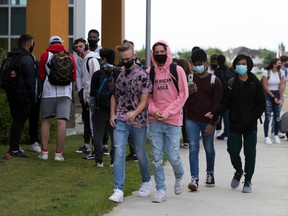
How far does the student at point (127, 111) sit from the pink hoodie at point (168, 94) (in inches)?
5.8

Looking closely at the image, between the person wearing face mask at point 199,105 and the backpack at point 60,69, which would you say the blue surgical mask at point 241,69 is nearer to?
the person wearing face mask at point 199,105

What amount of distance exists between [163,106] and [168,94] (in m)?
0.15

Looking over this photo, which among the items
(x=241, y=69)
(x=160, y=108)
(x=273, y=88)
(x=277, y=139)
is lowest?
(x=277, y=139)

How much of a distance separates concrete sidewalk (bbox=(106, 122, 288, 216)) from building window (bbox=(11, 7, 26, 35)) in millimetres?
11988

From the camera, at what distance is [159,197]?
898 centimetres

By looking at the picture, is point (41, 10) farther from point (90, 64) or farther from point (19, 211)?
point (19, 211)

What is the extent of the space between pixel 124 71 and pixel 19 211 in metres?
2.14

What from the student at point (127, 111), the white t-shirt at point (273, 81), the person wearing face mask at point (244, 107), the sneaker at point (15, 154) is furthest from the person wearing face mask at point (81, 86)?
the white t-shirt at point (273, 81)

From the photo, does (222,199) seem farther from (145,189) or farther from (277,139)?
(277,139)

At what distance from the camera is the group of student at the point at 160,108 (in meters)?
8.91

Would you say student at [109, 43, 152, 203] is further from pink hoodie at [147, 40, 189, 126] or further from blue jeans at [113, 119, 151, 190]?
pink hoodie at [147, 40, 189, 126]

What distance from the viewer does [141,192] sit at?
30.4 ft

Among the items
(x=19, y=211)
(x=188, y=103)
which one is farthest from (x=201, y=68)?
(x=19, y=211)

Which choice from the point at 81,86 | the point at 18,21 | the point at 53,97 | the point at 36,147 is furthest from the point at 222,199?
the point at 18,21
